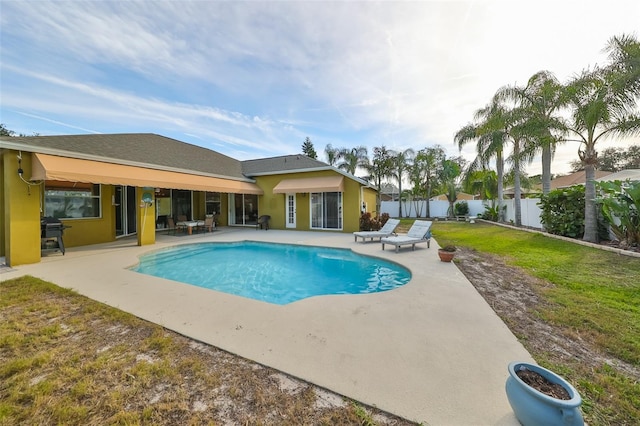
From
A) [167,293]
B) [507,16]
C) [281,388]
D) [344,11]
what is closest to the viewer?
[281,388]

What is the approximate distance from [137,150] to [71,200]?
4.96 meters

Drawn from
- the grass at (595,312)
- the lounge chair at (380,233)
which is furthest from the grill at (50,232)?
the grass at (595,312)

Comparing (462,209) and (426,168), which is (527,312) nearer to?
(426,168)

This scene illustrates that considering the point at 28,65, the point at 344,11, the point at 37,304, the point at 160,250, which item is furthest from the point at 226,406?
the point at 28,65

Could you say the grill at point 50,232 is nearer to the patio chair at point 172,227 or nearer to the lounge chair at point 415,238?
the patio chair at point 172,227

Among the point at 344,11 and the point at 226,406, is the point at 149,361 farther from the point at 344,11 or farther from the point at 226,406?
the point at 344,11

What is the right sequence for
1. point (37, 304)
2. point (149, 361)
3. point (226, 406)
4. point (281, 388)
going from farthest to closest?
point (37, 304), point (149, 361), point (281, 388), point (226, 406)

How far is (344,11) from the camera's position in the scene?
11.7m

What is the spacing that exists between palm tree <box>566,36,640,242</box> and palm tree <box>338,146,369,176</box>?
913 inches

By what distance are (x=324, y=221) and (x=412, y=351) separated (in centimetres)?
1816

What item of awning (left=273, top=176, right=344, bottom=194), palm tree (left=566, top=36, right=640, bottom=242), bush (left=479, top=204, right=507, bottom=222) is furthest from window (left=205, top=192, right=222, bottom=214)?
bush (left=479, top=204, right=507, bottom=222)

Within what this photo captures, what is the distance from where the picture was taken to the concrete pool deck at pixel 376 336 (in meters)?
3.26

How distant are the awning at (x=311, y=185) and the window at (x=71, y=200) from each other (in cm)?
1220

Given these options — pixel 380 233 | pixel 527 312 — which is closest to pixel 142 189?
pixel 380 233
